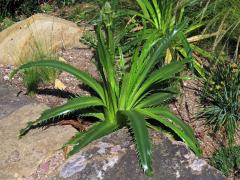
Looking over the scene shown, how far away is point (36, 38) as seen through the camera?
464 centimetres

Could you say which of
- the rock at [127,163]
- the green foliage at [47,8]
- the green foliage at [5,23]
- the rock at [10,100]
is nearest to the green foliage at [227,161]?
the rock at [127,163]

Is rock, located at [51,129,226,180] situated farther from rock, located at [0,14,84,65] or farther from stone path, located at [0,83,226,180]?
rock, located at [0,14,84,65]

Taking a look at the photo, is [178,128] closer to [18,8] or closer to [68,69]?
[68,69]

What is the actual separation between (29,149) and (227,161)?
1328mm

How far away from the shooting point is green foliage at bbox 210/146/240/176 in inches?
135

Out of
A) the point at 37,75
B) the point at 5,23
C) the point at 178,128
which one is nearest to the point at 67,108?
the point at 178,128

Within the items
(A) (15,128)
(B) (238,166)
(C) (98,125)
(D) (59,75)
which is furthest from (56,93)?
(B) (238,166)

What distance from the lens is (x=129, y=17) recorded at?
191 inches

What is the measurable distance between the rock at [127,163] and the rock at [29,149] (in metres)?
0.16

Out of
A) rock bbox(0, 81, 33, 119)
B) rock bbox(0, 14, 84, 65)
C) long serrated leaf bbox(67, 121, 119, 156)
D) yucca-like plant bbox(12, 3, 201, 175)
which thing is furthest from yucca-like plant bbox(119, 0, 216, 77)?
long serrated leaf bbox(67, 121, 119, 156)

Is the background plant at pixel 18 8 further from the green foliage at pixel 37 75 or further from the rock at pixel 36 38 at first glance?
the green foliage at pixel 37 75

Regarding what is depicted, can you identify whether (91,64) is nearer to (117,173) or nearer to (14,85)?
(14,85)

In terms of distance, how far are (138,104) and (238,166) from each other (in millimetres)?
793

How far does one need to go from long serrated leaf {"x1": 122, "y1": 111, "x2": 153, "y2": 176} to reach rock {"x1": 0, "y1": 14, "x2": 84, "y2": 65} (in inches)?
62.6
